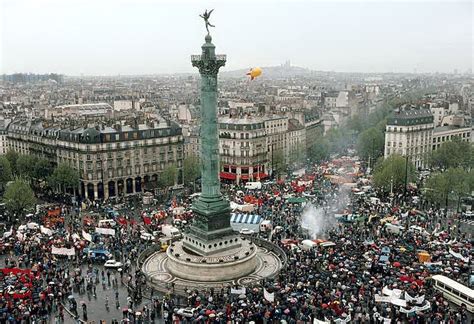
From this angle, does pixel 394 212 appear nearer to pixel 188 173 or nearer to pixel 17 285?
pixel 188 173

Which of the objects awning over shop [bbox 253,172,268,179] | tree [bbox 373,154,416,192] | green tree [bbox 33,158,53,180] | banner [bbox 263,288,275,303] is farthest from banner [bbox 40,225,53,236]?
tree [bbox 373,154,416,192]

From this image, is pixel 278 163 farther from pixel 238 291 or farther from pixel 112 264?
pixel 238 291

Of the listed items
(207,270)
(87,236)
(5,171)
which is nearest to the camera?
(207,270)

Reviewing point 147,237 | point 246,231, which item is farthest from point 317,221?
point 147,237

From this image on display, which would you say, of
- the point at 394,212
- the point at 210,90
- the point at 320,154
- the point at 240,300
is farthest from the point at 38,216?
the point at 320,154

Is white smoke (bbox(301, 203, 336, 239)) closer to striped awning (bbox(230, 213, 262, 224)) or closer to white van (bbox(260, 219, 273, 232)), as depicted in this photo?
white van (bbox(260, 219, 273, 232))

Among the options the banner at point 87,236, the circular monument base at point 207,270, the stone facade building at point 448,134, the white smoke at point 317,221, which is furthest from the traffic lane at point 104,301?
the stone facade building at point 448,134
